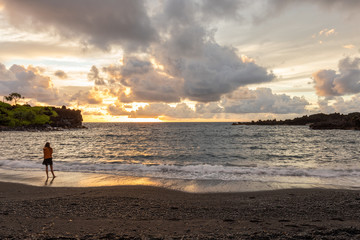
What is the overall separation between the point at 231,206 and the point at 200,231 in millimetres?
3132

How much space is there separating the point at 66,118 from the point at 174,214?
149 m

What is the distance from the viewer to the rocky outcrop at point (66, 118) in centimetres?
12834

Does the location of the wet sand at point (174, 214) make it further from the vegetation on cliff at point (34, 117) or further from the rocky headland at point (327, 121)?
the vegetation on cliff at point (34, 117)

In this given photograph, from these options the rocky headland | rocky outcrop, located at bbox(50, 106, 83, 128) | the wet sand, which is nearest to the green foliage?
rocky outcrop, located at bbox(50, 106, 83, 128)

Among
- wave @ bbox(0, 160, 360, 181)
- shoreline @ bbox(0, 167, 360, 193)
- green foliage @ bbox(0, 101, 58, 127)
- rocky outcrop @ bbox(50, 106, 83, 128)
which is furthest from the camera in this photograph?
rocky outcrop @ bbox(50, 106, 83, 128)

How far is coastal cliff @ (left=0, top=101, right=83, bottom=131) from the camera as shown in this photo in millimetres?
106000

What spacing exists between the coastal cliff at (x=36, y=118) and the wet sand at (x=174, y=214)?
10414 centimetres

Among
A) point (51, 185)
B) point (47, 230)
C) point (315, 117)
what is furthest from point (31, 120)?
point (315, 117)

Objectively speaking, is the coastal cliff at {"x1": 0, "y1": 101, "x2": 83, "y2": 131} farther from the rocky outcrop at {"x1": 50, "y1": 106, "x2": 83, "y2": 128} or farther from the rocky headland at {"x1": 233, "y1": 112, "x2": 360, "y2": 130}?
the rocky headland at {"x1": 233, "y1": 112, "x2": 360, "y2": 130}

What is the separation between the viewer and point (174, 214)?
8328 millimetres

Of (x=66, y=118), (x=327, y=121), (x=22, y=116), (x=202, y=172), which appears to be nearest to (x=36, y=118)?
(x=22, y=116)

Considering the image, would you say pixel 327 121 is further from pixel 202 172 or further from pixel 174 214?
pixel 174 214

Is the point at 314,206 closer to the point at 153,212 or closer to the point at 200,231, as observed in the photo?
the point at 200,231

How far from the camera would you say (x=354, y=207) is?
359 inches
